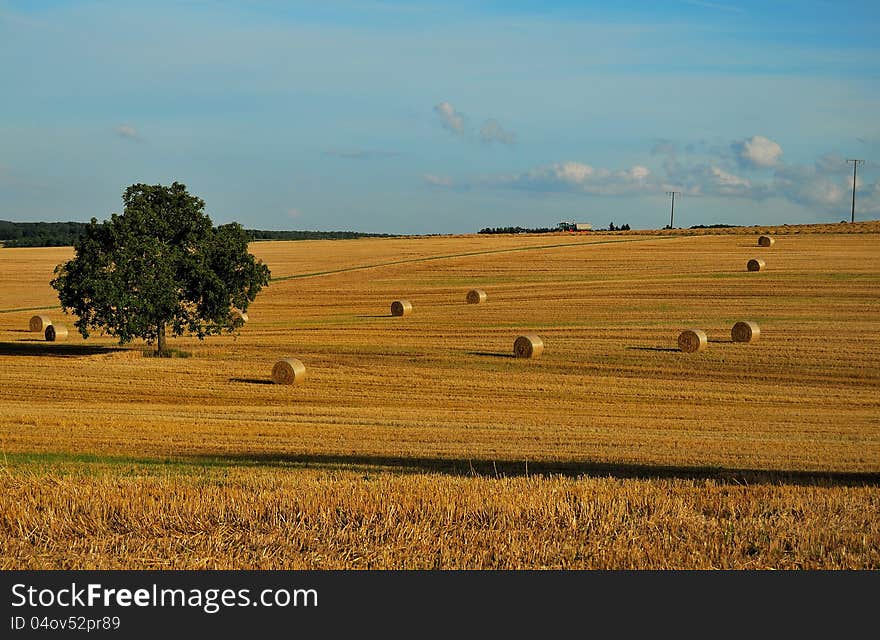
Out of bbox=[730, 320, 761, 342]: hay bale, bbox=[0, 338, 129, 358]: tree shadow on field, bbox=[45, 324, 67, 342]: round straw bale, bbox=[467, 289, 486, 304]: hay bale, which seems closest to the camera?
bbox=[730, 320, 761, 342]: hay bale

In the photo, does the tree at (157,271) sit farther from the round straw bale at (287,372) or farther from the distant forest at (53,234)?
the distant forest at (53,234)

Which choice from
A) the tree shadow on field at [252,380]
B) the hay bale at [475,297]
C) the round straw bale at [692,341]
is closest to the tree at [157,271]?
the tree shadow on field at [252,380]

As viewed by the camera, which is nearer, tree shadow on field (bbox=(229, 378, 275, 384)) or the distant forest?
tree shadow on field (bbox=(229, 378, 275, 384))

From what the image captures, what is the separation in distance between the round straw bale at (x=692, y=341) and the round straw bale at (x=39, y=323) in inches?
1038

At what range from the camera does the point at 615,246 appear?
7638 centimetres

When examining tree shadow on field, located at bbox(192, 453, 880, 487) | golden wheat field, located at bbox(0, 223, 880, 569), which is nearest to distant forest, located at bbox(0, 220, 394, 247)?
golden wheat field, located at bbox(0, 223, 880, 569)

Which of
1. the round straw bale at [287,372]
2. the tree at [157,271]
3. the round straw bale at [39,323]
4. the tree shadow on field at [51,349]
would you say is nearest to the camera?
the round straw bale at [287,372]

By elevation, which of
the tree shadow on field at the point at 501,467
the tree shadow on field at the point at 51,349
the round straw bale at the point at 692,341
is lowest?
the tree shadow on field at the point at 51,349

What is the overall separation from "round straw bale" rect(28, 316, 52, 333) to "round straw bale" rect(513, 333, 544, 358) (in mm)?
21115

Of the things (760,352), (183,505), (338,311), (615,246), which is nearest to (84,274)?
(338,311)

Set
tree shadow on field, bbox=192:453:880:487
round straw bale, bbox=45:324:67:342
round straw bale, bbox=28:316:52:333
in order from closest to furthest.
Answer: tree shadow on field, bbox=192:453:880:487
round straw bale, bbox=45:324:67:342
round straw bale, bbox=28:316:52:333

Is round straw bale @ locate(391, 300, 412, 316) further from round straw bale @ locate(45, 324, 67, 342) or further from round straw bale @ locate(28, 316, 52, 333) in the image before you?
round straw bale @ locate(28, 316, 52, 333)

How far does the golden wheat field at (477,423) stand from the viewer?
6660 mm

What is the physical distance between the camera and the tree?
121 ft
